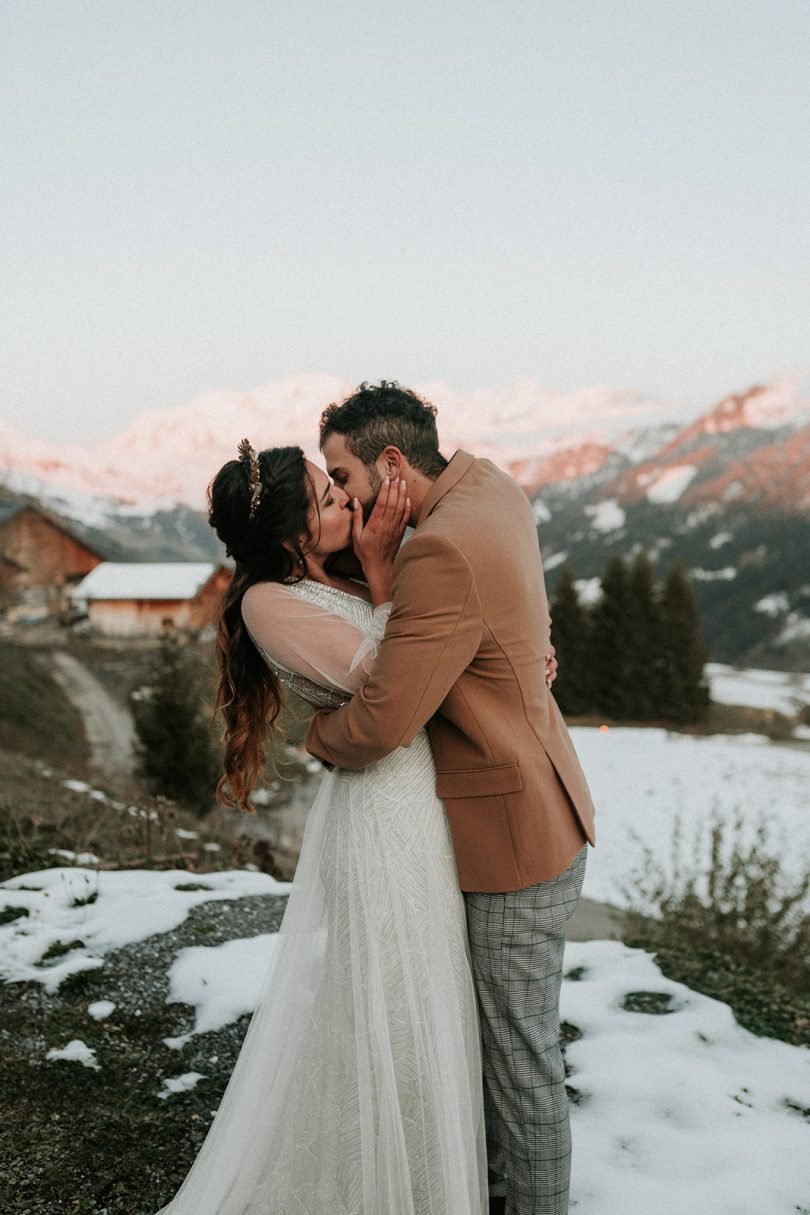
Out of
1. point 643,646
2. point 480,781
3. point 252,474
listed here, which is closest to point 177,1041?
point 480,781

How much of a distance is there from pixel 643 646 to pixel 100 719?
24.2m

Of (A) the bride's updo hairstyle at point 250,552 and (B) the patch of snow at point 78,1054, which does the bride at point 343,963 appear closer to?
(A) the bride's updo hairstyle at point 250,552

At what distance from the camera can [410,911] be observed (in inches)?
103

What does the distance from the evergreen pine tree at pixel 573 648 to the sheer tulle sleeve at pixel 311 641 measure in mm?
39819

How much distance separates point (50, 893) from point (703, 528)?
199 meters

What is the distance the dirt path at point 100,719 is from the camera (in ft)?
69.2

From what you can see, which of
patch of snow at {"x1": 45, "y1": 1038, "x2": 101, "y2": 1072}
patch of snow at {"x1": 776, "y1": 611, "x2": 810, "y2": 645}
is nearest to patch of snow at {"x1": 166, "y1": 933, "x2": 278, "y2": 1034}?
patch of snow at {"x1": 45, "y1": 1038, "x2": 101, "y2": 1072}

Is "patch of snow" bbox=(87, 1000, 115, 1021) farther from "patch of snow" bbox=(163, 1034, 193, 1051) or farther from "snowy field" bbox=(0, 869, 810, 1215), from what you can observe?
"patch of snow" bbox=(163, 1034, 193, 1051)

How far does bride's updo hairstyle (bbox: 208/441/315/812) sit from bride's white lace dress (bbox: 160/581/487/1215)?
116mm

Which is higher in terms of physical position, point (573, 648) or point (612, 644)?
point (612, 644)

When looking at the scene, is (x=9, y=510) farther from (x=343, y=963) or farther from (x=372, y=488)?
(x=343, y=963)

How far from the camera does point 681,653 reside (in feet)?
137

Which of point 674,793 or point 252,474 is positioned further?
point 674,793

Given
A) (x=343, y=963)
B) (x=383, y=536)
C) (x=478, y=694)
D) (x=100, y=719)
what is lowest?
(x=100, y=719)
